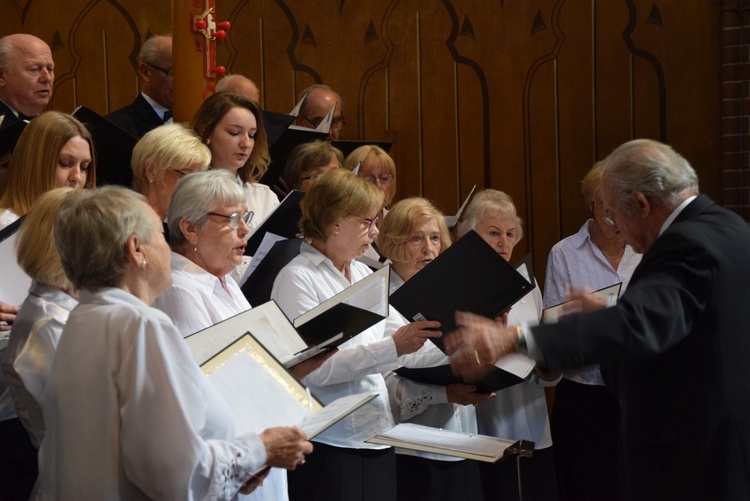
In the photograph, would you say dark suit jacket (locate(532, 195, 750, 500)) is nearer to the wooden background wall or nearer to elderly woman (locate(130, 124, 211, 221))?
elderly woman (locate(130, 124, 211, 221))

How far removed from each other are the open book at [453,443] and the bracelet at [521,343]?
0.55 m

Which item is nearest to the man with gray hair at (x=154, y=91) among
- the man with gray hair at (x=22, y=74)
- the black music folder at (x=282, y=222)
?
the man with gray hair at (x=22, y=74)

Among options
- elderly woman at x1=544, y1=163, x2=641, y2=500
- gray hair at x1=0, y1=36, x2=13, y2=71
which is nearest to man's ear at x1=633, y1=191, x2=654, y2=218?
elderly woman at x1=544, y1=163, x2=641, y2=500

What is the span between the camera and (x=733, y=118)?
215 inches

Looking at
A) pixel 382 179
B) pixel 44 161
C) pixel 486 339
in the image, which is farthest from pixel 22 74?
pixel 486 339

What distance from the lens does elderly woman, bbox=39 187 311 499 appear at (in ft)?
6.55

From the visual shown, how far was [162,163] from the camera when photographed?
11.5 feet

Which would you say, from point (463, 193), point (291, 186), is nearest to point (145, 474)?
point (291, 186)

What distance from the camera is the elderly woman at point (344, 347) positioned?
3.22 metres

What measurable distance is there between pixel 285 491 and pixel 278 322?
0.46 m

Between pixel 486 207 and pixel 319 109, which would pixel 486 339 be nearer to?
pixel 486 207

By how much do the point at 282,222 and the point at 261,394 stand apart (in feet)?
4.37

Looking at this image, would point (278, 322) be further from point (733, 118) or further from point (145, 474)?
point (733, 118)

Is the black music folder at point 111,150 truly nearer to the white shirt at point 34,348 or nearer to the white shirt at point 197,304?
the white shirt at point 197,304
